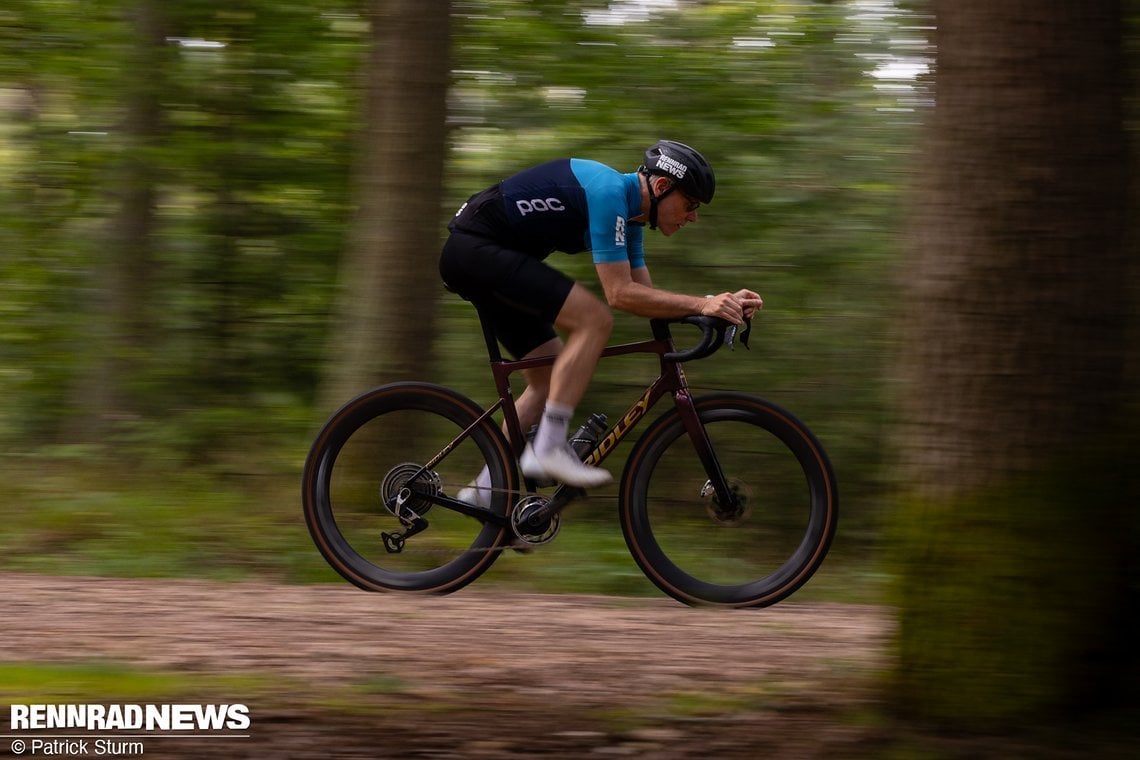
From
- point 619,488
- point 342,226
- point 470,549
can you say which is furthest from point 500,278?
point 342,226

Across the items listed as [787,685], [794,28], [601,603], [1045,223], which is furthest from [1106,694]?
[794,28]

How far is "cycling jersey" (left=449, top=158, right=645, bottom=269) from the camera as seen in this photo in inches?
207

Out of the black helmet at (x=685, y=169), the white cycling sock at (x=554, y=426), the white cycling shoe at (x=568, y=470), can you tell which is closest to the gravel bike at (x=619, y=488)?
the white cycling shoe at (x=568, y=470)

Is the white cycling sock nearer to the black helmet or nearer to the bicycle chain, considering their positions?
the bicycle chain

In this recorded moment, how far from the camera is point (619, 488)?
5.71 meters

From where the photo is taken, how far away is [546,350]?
5.68 meters

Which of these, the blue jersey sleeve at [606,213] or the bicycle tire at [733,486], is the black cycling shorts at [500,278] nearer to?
the blue jersey sleeve at [606,213]

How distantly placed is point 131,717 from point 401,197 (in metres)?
4.03

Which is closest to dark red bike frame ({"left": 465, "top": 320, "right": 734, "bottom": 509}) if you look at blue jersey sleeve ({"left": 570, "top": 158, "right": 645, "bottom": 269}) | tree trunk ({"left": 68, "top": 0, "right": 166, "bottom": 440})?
blue jersey sleeve ({"left": 570, "top": 158, "right": 645, "bottom": 269})

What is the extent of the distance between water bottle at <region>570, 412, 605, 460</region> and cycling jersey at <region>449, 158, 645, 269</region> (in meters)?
0.76

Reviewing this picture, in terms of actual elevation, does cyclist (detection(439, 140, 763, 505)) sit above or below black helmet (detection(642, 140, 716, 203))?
below

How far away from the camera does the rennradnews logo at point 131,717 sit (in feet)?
12.3

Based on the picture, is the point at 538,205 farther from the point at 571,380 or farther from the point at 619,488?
the point at 619,488

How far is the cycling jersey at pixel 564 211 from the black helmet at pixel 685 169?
0.42 ft
